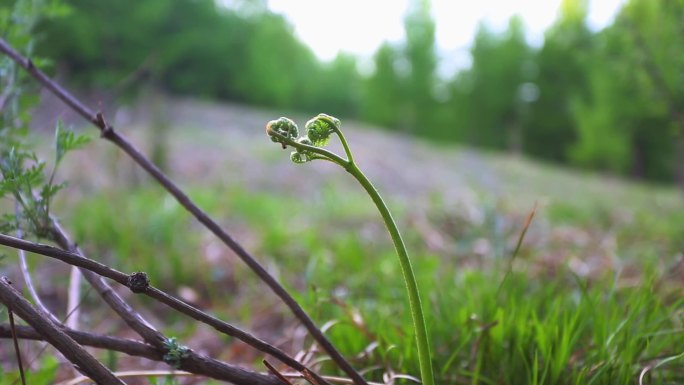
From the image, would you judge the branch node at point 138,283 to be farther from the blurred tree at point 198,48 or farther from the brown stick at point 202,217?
the blurred tree at point 198,48

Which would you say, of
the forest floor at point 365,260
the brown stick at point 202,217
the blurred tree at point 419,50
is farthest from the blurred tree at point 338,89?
the brown stick at point 202,217

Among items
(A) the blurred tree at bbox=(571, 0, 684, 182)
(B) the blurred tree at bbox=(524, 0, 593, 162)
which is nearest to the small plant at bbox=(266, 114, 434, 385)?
(A) the blurred tree at bbox=(571, 0, 684, 182)

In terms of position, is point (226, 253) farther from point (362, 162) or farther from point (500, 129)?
point (500, 129)

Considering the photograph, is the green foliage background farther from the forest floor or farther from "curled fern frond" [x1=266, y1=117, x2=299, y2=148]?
"curled fern frond" [x1=266, y1=117, x2=299, y2=148]

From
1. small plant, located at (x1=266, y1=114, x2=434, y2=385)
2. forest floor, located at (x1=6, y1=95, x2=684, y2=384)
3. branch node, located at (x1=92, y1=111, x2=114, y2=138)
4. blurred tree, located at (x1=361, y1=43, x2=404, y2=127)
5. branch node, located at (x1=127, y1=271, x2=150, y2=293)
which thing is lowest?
forest floor, located at (x1=6, y1=95, x2=684, y2=384)

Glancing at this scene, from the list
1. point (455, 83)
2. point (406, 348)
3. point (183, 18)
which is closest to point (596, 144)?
point (455, 83)

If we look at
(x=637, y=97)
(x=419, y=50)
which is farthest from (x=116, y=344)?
(x=419, y=50)
